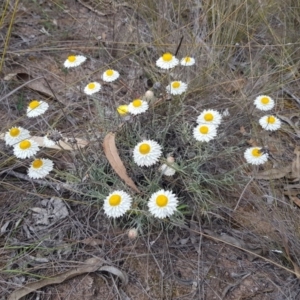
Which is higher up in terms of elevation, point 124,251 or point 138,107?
point 138,107

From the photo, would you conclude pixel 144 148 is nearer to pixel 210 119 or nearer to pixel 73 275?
pixel 210 119

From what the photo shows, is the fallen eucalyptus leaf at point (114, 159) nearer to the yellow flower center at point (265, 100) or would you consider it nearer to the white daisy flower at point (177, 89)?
the white daisy flower at point (177, 89)

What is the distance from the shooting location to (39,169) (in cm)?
157

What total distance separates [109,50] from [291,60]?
96 cm

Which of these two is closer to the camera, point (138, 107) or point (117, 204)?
point (117, 204)

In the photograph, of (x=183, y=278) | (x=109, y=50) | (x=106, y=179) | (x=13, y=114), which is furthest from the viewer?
(x=109, y=50)

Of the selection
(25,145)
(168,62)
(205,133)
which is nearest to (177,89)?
(168,62)

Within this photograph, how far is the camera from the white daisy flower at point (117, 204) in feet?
4.74

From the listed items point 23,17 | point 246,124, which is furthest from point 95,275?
point 23,17

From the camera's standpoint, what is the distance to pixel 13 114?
2100 mm

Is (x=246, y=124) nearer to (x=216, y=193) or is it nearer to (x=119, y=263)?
(x=216, y=193)

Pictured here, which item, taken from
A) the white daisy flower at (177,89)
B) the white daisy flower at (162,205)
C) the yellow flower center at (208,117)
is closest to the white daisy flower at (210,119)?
the yellow flower center at (208,117)

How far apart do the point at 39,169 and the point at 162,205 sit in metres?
0.46

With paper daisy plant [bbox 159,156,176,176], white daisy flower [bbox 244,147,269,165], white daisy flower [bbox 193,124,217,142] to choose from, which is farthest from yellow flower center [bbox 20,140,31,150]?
white daisy flower [bbox 244,147,269,165]
